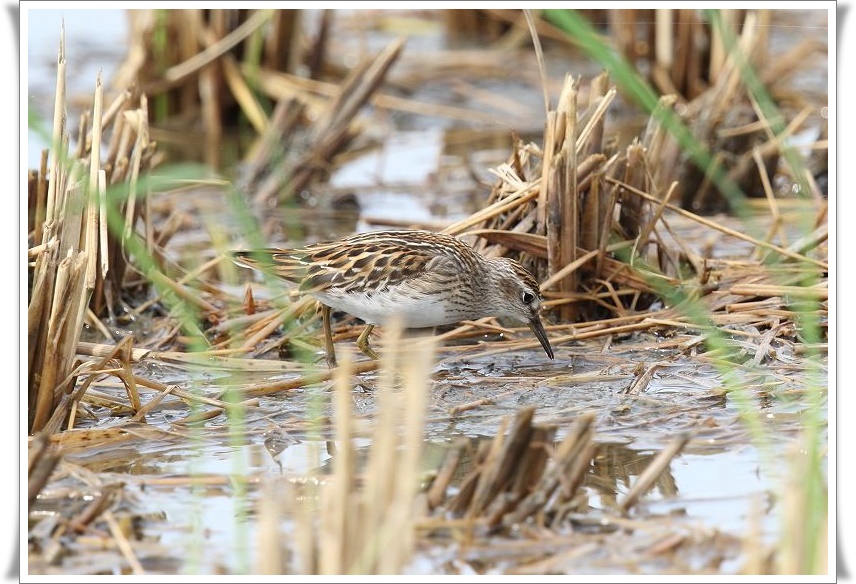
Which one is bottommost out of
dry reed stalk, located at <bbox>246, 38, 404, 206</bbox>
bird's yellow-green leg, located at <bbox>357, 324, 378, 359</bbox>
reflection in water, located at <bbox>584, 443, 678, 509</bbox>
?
reflection in water, located at <bbox>584, 443, 678, 509</bbox>

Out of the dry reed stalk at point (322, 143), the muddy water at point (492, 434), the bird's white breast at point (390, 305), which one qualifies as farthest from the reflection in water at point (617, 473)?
the dry reed stalk at point (322, 143)

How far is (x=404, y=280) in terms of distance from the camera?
6.72 m

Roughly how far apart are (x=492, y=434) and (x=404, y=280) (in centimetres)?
127

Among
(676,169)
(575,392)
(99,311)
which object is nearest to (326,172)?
(676,169)

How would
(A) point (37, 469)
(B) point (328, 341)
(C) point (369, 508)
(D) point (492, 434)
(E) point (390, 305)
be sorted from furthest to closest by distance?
(B) point (328, 341)
(E) point (390, 305)
(D) point (492, 434)
(A) point (37, 469)
(C) point (369, 508)

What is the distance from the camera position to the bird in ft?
22.0

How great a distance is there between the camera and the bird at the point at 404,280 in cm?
670

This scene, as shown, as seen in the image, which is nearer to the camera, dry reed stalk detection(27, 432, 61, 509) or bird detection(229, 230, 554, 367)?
dry reed stalk detection(27, 432, 61, 509)

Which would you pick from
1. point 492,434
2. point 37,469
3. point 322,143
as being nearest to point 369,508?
point 37,469

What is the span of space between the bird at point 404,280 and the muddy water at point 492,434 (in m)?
0.29

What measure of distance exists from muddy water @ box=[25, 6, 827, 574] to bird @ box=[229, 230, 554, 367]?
288 millimetres

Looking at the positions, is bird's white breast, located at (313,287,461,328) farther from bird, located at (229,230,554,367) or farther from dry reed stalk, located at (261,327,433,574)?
dry reed stalk, located at (261,327,433,574)

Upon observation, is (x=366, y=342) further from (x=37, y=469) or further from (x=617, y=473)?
(x=37, y=469)

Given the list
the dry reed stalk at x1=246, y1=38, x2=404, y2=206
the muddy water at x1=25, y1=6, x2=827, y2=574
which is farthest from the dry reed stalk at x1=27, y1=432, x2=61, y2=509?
the dry reed stalk at x1=246, y1=38, x2=404, y2=206
